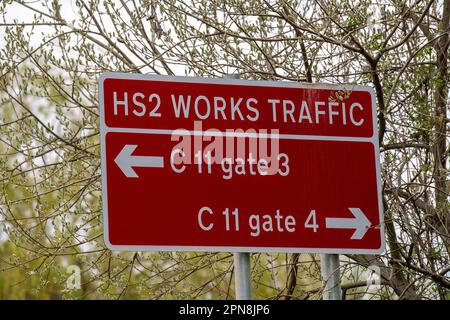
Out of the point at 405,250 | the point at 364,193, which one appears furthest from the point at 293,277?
the point at 364,193

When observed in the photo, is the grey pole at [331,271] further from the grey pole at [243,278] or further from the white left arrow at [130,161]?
the white left arrow at [130,161]

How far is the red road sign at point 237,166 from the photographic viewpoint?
477cm

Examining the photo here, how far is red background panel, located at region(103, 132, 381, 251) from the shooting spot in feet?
15.6

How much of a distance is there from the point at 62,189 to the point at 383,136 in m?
2.42

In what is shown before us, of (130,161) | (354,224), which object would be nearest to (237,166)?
(130,161)

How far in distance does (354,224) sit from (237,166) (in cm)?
63

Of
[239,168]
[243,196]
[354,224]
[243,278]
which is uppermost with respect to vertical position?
[239,168]

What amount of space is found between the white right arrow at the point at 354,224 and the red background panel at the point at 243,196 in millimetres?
24

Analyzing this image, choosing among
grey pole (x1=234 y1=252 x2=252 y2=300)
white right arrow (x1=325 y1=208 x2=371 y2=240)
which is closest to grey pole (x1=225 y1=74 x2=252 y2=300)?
grey pole (x1=234 y1=252 x2=252 y2=300)

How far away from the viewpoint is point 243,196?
493 centimetres

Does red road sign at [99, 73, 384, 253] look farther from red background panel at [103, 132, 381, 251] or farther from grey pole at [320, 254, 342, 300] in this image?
grey pole at [320, 254, 342, 300]

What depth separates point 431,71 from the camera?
7898mm

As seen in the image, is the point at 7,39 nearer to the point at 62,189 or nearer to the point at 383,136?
the point at 62,189

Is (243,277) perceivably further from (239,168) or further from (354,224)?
(354,224)
